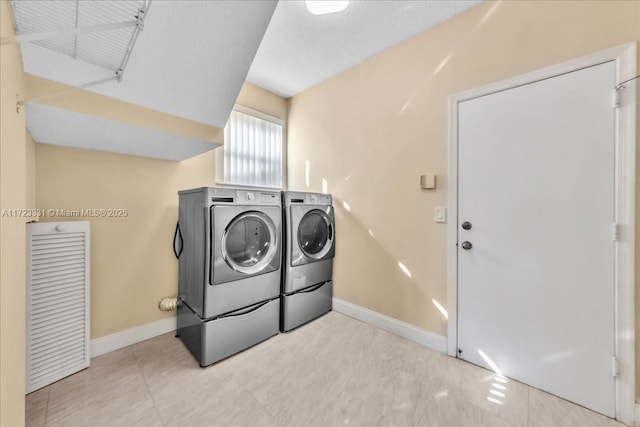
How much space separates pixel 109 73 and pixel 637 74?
263 centimetres

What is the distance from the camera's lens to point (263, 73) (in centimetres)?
264

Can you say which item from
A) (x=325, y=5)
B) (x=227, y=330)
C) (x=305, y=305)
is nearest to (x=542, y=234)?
(x=305, y=305)

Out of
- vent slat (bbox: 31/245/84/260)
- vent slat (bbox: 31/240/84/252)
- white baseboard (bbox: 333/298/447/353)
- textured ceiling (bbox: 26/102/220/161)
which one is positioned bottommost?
white baseboard (bbox: 333/298/447/353)

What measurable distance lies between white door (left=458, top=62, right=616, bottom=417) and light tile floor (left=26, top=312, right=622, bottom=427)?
8.0 inches

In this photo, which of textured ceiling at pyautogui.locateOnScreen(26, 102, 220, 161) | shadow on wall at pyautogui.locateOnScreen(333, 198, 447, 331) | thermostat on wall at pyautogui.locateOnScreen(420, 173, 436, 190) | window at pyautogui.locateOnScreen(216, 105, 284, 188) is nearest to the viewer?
textured ceiling at pyautogui.locateOnScreen(26, 102, 220, 161)

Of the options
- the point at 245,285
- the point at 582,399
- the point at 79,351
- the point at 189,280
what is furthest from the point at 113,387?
the point at 582,399

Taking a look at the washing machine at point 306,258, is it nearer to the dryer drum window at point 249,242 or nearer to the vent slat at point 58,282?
the dryer drum window at point 249,242

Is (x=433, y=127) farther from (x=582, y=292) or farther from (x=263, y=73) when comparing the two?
(x=263, y=73)

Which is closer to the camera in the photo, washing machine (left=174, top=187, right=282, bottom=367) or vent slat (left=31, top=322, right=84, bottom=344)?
vent slat (left=31, top=322, right=84, bottom=344)

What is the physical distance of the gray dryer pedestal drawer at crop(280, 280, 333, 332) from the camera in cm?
224

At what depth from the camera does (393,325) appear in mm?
2258

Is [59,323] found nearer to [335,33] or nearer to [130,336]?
[130,336]

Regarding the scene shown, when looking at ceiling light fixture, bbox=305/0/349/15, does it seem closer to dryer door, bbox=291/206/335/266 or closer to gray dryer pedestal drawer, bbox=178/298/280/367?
dryer door, bbox=291/206/335/266

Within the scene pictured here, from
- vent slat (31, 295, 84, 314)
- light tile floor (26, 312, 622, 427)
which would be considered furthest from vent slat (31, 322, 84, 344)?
light tile floor (26, 312, 622, 427)
